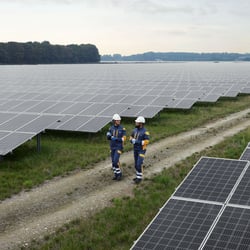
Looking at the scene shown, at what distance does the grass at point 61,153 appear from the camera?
13977 millimetres

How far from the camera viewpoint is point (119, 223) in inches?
407

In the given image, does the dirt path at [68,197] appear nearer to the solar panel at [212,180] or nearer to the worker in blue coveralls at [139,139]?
the worker in blue coveralls at [139,139]

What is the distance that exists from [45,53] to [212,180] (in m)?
134

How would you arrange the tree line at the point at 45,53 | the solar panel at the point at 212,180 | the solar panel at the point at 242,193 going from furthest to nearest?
1. the tree line at the point at 45,53
2. the solar panel at the point at 212,180
3. the solar panel at the point at 242,193

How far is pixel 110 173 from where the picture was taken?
14508mm

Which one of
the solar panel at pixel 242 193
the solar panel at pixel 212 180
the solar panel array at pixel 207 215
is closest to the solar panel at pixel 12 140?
the solar panel at pixel 212 180

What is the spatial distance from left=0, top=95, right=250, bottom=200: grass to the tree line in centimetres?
10570

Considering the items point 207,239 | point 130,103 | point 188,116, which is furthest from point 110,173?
point 188,116

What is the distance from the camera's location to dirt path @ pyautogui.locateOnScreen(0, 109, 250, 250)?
1029 cm

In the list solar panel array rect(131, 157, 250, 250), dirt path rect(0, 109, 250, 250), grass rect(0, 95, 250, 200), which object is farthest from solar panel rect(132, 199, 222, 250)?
grass rect(0, 95, 250, 200)

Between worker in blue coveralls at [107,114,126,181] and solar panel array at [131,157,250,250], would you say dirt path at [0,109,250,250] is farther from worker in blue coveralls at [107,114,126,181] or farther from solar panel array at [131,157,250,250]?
solar panel array at [131,157,250,250]

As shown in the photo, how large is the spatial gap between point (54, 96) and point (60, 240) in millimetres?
18291

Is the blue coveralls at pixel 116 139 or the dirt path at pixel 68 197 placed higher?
the blue coveralls at pixel 116 139

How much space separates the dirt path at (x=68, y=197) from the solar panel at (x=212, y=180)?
330cm
